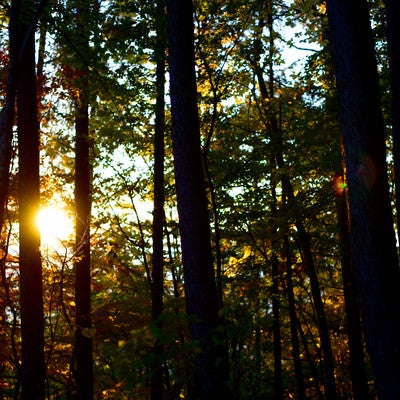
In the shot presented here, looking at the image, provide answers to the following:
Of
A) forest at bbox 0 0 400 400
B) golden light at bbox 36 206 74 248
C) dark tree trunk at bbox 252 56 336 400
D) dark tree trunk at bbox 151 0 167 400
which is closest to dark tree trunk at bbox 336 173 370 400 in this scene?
forest at bbox 0 0 400 400

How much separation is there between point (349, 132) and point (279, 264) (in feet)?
41.2

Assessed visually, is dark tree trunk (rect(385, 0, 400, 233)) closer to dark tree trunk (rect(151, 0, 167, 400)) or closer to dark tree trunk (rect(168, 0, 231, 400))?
dark tree trunk (rect(168, 0, 231, 400))

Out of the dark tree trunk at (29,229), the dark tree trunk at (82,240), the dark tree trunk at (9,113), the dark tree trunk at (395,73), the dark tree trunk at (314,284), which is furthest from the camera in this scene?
the dark tree trunk at (314,284)

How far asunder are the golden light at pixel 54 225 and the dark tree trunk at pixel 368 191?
27.0 feet

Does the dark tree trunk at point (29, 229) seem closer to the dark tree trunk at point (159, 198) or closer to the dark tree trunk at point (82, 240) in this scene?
the dark tree trunk at point (82, 240)

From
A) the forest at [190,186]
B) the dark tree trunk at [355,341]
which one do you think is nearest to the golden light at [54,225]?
the forest at [190,186]

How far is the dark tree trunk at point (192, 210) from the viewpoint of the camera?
5.71 meters

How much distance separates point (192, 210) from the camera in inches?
246

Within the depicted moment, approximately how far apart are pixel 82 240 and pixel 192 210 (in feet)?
17.2

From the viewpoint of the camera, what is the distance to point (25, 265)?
7715mm

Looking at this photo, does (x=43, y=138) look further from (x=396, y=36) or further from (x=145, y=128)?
(x=396, y=36)

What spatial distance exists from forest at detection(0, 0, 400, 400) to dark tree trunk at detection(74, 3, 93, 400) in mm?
49

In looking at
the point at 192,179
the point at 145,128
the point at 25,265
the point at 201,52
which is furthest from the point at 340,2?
the point at 145,128

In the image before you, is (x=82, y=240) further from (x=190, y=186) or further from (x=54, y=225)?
(x=190, y=186)
